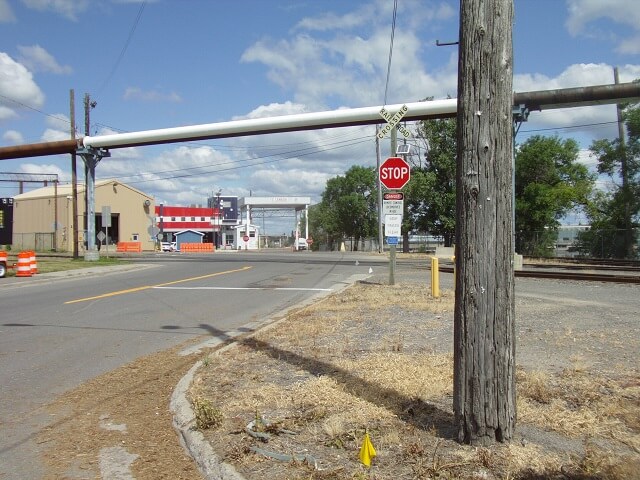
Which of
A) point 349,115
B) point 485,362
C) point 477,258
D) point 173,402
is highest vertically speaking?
point 349,115

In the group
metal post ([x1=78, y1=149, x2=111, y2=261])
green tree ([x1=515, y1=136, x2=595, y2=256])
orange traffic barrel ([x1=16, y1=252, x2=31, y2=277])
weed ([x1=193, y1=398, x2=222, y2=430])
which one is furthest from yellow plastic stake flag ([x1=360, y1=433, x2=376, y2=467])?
green tree ([x1=515, y1=136, x2=595, y2=256])

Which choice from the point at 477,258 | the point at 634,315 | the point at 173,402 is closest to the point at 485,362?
the point at 477,258

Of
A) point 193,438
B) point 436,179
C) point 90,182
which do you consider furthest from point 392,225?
point 436,179

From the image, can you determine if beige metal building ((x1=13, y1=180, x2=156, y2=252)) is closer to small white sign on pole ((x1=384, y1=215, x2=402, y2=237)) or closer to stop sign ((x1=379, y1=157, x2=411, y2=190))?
small white sign on pole ((x1=384, y1=215, x2=402, y2=237))

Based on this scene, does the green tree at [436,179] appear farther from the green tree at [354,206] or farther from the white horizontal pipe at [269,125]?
the green tree at [354,206]

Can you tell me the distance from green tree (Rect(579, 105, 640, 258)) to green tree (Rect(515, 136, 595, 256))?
1619 millimetres

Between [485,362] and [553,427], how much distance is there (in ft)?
3.00

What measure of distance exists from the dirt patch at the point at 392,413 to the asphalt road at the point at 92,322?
1597 mm

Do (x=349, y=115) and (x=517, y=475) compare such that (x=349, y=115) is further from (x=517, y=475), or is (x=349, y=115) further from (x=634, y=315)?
(x=517, y=475)

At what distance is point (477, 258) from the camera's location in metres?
4.15

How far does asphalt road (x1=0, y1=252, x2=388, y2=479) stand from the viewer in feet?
19.5

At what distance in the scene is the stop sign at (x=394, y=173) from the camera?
583 inches

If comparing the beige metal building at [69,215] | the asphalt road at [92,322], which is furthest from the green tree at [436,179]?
the beige metal building at [69,215]

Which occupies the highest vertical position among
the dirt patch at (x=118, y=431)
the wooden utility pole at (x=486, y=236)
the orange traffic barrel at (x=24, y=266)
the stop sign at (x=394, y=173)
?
the stop sign at (x=394, y=173)
